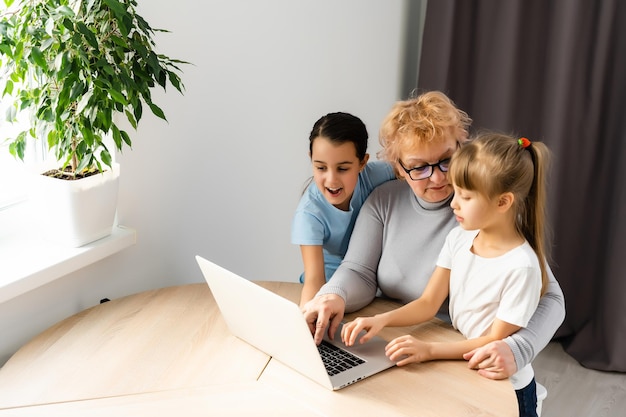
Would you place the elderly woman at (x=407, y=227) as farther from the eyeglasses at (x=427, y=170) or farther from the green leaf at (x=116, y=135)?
the green leaf at (x=116, y=135)

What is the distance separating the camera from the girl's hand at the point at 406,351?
1465 millimetres

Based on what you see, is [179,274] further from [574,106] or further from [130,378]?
[574,106]

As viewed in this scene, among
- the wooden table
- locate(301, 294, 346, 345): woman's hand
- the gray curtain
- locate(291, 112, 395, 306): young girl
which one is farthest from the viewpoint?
the gray curtain

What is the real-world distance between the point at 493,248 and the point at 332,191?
0.46m

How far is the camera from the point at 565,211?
2756 mm

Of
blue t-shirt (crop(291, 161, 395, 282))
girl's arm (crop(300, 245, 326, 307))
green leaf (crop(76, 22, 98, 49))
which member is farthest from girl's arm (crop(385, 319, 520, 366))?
green leaf (crop(76, 22, 98, 49))

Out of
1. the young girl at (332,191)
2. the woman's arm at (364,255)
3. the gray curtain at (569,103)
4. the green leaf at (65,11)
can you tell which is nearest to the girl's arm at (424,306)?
the woman's arm at (364,255)

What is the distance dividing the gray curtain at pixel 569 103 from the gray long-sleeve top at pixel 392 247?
99 cm

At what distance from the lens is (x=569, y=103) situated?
264 centimetres

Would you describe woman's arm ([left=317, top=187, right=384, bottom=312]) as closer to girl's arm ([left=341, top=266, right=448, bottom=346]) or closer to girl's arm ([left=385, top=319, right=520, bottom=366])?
girl's arm ([left=341, top=266, right=448, bottom=346])

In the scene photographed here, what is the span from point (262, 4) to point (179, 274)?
33.1 inches

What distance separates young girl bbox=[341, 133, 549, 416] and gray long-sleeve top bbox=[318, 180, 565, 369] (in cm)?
17

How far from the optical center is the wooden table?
1340mm

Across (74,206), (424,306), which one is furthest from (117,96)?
(424,306)
